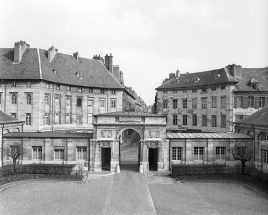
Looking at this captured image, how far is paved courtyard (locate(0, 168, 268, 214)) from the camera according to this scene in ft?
51.6

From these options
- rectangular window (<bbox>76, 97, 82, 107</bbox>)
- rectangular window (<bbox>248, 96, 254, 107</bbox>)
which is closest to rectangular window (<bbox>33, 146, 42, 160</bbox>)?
rectangular window (<bbox>76, 97, 82, 107</bbox>)

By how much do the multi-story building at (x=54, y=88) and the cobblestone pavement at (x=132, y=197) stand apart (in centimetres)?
2024

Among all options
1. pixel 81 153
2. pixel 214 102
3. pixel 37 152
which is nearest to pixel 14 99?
pixel 37 152

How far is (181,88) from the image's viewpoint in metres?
50.3

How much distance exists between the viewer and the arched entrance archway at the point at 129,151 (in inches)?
1069

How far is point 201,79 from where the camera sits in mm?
48750

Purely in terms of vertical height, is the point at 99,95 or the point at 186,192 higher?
the point at 99,95

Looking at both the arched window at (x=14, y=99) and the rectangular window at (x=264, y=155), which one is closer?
the rectangular window at (x=264, y=155)

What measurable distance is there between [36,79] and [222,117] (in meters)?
33.5

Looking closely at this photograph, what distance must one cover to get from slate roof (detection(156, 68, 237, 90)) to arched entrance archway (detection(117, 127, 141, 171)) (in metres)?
13.7

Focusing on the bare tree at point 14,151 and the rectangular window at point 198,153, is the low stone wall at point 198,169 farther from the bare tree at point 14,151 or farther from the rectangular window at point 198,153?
the bare tree at point 14,151

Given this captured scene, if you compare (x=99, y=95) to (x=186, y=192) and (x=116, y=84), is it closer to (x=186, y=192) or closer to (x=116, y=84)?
(x=116, y=84)

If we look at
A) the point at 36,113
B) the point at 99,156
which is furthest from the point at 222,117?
the point at 36,113

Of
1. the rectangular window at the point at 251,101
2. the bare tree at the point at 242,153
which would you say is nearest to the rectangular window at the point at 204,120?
the rectangular window at the point at 251,101
